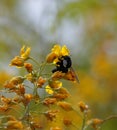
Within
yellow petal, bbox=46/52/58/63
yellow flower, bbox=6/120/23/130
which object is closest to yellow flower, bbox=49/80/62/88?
yellow petal, bbox=46/52/58/63

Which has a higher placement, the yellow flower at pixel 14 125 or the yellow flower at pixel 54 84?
the yellow flower at pixel 54 84

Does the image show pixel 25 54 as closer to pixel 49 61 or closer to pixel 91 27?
pixel 49 61

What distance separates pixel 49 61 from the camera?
113 inches

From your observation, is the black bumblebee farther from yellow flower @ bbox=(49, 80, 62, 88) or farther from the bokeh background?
the bokeh background

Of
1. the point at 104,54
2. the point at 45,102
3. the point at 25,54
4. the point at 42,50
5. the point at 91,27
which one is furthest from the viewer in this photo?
the point at 91,27

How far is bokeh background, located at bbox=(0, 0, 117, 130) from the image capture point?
6719 mm

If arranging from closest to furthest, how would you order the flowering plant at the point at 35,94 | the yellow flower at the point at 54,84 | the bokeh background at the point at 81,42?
1. the flowering plant at the point at 35,94
2. the yellow flower at the point at 54,84
3. the bokeh background at the point at 81,42

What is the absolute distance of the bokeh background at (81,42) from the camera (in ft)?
22.0

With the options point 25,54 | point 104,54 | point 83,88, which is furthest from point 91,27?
point 25,54

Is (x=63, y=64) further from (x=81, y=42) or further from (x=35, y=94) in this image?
(x=81, y=42)

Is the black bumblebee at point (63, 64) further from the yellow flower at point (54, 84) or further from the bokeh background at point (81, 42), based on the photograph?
the bokeh background at point (81, 42)

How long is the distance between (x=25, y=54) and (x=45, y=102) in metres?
0.34

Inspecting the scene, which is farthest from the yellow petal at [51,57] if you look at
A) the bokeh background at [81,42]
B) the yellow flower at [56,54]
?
the bokeh background at [81,42]

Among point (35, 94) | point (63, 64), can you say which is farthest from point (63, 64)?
point (35, 94)
